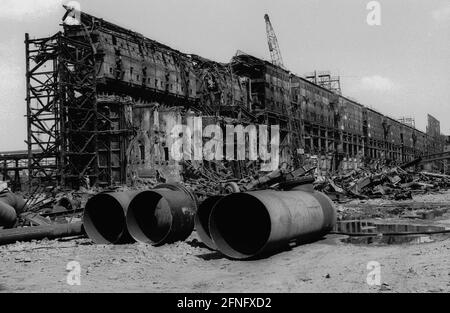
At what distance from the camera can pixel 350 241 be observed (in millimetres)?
13117

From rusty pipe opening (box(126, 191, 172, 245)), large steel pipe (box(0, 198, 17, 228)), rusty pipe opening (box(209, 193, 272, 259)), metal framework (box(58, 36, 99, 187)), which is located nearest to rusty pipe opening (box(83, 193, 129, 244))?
rusty pipe opening (box(126, 191, 172, 245))

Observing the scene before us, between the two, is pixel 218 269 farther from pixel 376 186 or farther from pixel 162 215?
pixel 376 186

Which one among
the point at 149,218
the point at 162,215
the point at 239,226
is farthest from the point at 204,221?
the point at 149,218

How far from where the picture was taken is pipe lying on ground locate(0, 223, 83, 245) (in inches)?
507

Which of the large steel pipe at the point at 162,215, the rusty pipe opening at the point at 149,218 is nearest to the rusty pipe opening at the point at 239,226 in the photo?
the large steel pipe at the point at 162,215

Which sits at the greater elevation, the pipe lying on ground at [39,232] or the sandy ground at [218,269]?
the pipe lying on ground at [39,232]

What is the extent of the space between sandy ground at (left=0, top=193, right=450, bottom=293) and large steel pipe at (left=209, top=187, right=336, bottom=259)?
397 millimetres

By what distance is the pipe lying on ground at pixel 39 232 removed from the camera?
1287cm

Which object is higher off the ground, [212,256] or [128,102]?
[128,102]

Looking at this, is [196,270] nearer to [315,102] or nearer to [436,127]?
[315,102]

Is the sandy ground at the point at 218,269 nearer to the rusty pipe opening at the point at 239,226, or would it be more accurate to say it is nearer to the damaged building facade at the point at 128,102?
the rusty pipe opening at the point at 239,226

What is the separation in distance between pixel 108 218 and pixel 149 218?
144 cm

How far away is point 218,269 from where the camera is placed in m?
9.82
